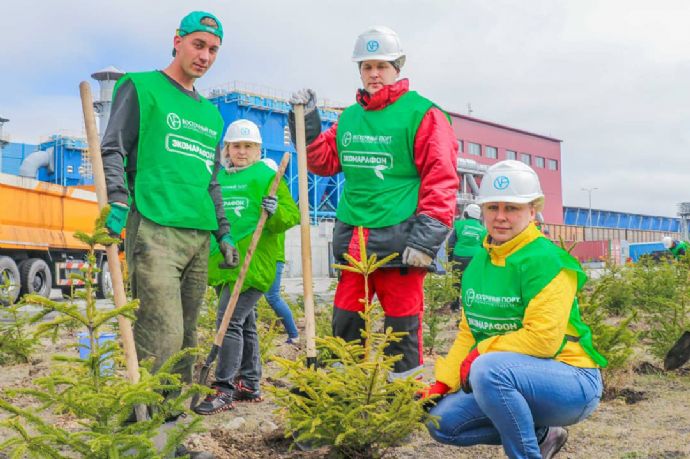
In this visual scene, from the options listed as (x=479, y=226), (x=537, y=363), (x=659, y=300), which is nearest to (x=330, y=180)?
(x=479, y=226)

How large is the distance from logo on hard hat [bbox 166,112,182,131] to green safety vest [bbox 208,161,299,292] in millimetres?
1535

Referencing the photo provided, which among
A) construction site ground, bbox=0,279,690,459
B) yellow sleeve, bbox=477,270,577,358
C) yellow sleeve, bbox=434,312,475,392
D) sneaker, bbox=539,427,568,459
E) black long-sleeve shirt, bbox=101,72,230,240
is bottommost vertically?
construction site ground, bbox=0,279,690,459

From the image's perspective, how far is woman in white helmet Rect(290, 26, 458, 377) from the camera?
11.7ft

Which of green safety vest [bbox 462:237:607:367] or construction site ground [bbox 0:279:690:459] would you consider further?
construction site ground [bbox 0:279:690:459]

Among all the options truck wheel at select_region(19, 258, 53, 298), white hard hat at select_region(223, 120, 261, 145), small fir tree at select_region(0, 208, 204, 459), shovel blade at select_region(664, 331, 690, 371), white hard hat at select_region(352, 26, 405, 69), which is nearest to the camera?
small fir tree at select_region(0, 208, 204, 459)

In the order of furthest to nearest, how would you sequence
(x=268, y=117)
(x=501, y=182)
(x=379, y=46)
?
(x=268, y=117) < (x=379, y=46) < (x=501, y=182)

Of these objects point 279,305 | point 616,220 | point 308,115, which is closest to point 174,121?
point 308,115

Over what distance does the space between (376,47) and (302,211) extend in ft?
3.08

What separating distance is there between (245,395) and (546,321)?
8.91ft

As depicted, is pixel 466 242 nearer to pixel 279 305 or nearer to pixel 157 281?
pixel 279 305

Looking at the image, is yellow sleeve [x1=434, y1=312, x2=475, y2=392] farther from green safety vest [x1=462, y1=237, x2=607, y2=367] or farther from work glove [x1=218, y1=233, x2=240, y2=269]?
work glove [x1=218, y1=233, x2=240, y2=269]

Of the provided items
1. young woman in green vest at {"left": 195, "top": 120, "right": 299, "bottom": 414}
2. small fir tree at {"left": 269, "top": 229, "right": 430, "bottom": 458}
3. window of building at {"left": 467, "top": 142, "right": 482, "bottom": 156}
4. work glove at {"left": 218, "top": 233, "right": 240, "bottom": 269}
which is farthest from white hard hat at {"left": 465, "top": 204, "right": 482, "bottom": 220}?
window of building at {"left": 467, "top": 142, "right": 482, "bottom": 156}

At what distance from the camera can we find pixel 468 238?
10.6 meters

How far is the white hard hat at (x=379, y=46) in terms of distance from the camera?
3.68 m
